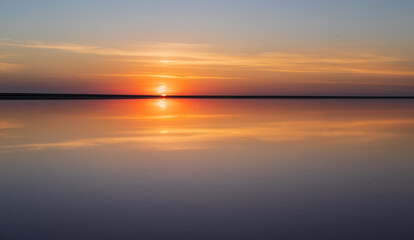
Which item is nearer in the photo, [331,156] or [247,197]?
[247,197]

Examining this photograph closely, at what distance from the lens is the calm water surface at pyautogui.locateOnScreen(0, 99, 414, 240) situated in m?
4.79

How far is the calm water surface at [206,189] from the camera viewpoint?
4.79 meters

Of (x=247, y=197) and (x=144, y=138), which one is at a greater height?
(x=144, y=138)

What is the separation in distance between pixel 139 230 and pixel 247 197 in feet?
5.84

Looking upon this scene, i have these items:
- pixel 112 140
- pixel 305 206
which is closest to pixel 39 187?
pixel 305 206

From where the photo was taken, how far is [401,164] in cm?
856

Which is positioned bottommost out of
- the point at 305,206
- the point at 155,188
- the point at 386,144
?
the point at 305,206

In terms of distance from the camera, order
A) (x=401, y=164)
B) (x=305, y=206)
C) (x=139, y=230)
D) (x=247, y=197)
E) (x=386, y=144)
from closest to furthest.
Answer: (x=139, y=230), (x=305, y=206), (x=247, y=197), (x=401, y=164), (x=386, y=144)

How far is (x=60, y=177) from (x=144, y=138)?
5339 millimetres

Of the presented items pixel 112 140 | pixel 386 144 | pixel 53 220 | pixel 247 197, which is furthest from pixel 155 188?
pixel 386 144

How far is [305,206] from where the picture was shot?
5637 mm

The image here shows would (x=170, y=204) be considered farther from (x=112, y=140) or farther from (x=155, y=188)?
(x=112, y=140)

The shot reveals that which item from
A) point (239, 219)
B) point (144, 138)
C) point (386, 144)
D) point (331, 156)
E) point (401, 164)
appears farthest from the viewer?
point (144, 138)

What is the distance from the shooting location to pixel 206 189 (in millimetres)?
6516
